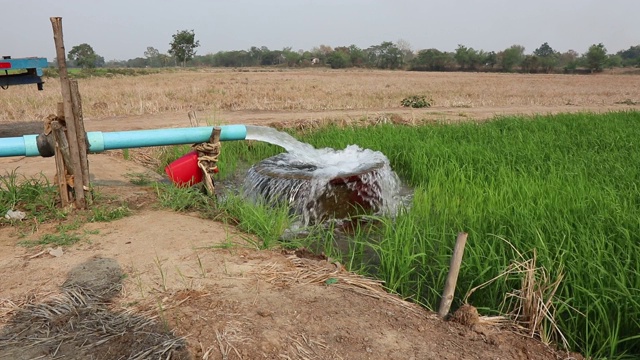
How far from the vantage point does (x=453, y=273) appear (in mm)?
2303

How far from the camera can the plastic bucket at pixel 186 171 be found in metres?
4.27

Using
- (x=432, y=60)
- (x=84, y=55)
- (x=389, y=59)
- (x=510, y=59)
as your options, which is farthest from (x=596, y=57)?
(x=84, y=55)

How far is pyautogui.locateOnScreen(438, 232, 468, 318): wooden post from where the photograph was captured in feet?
7.43

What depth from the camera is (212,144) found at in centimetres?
416

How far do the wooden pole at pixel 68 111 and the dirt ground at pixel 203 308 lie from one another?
1.72 ft

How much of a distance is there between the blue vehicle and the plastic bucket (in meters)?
3.53

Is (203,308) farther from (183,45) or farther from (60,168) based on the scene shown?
(183,45)

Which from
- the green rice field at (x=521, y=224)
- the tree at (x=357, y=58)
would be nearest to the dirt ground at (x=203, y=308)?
the green rice field at (x=521, y=224)

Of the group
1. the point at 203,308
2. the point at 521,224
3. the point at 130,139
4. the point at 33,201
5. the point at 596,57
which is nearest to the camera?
the point at 203,308

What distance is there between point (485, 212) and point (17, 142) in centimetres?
342

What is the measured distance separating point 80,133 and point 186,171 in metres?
0.99

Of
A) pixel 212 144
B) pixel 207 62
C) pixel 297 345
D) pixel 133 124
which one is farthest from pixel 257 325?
pixel 207 62

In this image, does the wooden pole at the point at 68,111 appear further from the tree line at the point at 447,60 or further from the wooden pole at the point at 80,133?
the tree line at the point at 447,60

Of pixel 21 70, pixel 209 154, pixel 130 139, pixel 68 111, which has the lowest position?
pixel 209 154
